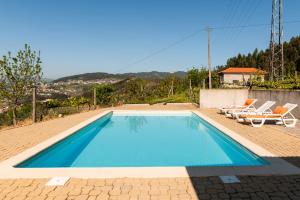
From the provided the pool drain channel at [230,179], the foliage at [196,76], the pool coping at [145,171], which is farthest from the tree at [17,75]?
the foliage at [196,76]

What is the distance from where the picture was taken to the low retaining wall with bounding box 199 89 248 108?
1642cm

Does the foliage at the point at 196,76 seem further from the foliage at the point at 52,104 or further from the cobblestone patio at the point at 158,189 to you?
the cobblestone patio at the point at 158,189

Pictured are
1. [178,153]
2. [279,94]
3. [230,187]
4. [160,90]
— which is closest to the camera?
[230,187]

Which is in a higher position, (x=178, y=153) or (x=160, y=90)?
(x=160, y=90)

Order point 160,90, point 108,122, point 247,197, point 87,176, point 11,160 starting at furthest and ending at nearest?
point 160,90 → point 108,122 → point 11,160 → point 87,176 → point 247,197

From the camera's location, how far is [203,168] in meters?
4.75

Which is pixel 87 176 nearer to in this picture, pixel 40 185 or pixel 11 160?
pixel 40 185

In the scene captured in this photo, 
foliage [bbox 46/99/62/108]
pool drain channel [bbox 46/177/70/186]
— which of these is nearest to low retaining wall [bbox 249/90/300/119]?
pool drain channel [bbox 46/177/70/186]

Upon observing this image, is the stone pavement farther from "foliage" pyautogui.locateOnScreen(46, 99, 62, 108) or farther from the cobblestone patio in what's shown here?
"foliage" pyautogui.locateOnScreen(46, 99, 62, 108)

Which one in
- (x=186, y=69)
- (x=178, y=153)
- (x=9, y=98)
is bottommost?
(x=178, y=153)

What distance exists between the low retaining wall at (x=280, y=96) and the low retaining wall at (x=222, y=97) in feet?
3.41

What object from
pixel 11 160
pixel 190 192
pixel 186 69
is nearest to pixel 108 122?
pixel 11 160

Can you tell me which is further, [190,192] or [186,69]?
[186,69]

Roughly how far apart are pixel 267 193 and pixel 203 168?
122cm
